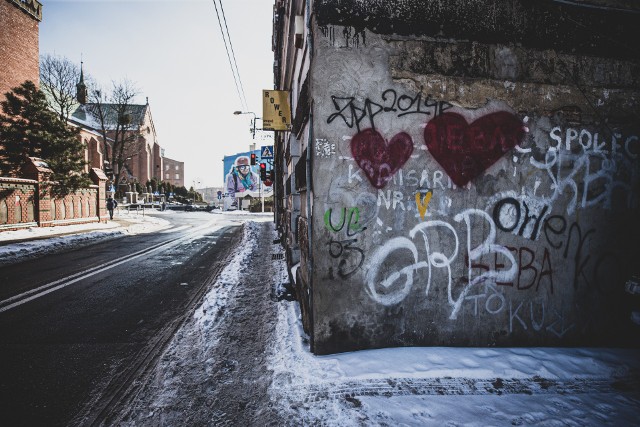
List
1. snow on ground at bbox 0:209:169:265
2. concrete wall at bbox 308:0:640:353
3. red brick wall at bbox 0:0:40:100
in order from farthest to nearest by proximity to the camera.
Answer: red brick wall at bbox 0:0:40:100
snow on ground at bbox 0:209:169:265
concrete wall at bbox 308:0:640:353

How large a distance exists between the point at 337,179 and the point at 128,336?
10.7 ft

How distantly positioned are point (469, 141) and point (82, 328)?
530 cm

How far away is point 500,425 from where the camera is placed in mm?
2303

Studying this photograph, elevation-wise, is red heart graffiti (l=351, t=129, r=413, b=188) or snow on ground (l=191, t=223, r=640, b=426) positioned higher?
red heart graffiti (l=351, t=129, r=413, b=188)

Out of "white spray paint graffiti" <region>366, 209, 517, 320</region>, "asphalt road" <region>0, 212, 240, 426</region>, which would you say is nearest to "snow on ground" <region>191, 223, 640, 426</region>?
"white spray paint graffiti" <region>366, 209, 517, 320</region>

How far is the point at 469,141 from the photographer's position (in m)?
3.23

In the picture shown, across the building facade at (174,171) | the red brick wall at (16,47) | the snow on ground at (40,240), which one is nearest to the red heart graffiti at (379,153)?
the snow on ground at (40,240)

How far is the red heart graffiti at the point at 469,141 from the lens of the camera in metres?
3.18

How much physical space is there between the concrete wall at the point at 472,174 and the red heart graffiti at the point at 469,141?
0.01 metres

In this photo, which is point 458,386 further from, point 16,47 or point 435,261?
point 16,47

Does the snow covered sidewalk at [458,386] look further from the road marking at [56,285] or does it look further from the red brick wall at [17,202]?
the red brick wall at [17,202]

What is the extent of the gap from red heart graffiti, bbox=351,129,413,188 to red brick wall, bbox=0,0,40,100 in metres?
34.5

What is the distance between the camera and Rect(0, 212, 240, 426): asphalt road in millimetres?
2547

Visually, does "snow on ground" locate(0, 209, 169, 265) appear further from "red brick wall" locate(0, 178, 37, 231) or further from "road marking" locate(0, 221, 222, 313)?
"road marking" locate(0, 221, 222, 313)
